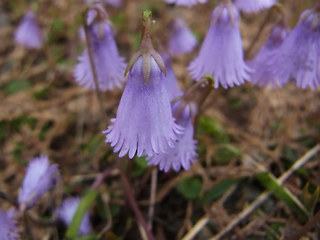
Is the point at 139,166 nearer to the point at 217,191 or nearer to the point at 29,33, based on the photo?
the point at 217,191

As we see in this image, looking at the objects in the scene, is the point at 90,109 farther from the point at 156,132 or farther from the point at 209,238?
the point at 156,132

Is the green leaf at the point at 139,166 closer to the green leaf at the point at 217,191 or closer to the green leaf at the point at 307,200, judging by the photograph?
the green leaf at the point at 217,191

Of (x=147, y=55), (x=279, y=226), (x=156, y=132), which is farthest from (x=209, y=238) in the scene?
(x=147, y=55)

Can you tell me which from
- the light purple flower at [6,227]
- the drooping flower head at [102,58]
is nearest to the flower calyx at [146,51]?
the drooping flower head at [102,58]

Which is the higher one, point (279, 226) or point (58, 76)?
point (58, 76)

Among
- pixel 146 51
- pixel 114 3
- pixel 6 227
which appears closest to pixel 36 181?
pixel 6 227

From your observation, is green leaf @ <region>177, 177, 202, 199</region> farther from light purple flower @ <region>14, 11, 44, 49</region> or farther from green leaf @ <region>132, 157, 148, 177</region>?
light purple flower @ <region>14, 11, 44, 49</region>
